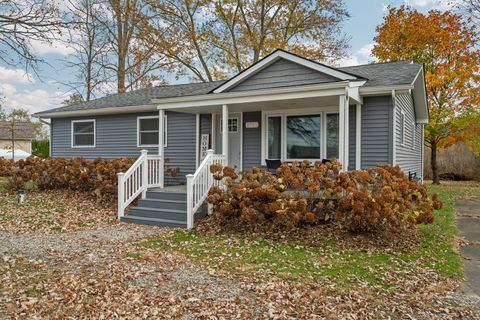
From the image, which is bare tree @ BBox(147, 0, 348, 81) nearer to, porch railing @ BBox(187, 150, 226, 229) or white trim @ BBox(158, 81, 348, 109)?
white trim @ BBox(158, 81, 348, 109)

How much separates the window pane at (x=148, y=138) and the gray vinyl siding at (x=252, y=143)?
3474 mm

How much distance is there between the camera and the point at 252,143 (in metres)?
11.0

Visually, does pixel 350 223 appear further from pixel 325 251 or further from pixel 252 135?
pixel 252 135

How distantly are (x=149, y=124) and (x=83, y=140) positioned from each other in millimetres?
3418

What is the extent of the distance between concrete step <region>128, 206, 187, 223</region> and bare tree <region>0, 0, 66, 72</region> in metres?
4.04

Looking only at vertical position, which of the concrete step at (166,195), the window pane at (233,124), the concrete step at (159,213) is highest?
the window pane at (233,124)

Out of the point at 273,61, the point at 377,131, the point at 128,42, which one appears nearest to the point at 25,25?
the point at 273,61

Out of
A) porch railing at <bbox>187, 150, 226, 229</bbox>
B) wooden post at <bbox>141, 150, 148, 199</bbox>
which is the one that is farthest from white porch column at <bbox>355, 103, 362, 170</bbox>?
wooden post at <bbox>141, 150, 148, 199</bbox>

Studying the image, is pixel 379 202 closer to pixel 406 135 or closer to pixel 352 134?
pixel 352 134

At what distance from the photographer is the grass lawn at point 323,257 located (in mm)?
4918

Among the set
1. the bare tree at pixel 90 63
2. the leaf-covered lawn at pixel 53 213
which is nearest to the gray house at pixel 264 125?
the leaf-covered lawn at pixel 53 213

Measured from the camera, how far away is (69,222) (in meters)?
8.34

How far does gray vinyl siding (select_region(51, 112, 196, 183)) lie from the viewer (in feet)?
40.0

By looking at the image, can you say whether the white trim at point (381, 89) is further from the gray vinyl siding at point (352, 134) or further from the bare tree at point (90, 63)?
the bare tree at point (90, 63)
